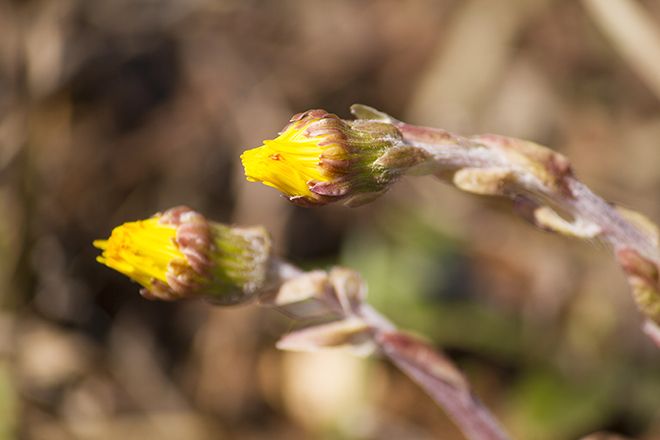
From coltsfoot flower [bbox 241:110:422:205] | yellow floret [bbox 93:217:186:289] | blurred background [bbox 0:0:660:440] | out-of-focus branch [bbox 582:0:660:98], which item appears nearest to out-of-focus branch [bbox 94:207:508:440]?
yellow floret [bbox 93:217:186:289]

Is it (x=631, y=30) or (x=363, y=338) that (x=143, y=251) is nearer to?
(x=363, y=338)

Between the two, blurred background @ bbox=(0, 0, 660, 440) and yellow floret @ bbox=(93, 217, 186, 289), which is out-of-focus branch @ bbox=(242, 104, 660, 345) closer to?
yellow floret @ bbox=(93, 217, 186, 289)

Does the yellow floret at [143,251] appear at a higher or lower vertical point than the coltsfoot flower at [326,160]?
lower

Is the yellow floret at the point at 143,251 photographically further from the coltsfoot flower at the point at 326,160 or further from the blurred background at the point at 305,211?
the blurred background at the point at 305,211

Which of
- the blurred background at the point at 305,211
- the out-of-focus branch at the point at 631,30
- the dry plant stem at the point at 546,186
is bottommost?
the blurred background at the point at 305,211

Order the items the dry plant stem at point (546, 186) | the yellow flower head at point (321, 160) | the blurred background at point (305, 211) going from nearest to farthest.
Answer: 1. the yellow flower head at point (321, 160)
2. the dry plant stem at point (546, 186)
3. the blurred background at point (305, 211)

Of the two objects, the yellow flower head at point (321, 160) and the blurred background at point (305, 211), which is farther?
the blurred background at point (305, 211)

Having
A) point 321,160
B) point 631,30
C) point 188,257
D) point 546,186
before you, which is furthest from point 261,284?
point 631,30

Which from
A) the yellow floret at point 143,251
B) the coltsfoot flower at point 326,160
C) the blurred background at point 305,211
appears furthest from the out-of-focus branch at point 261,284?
the blurred background at point 305,211
